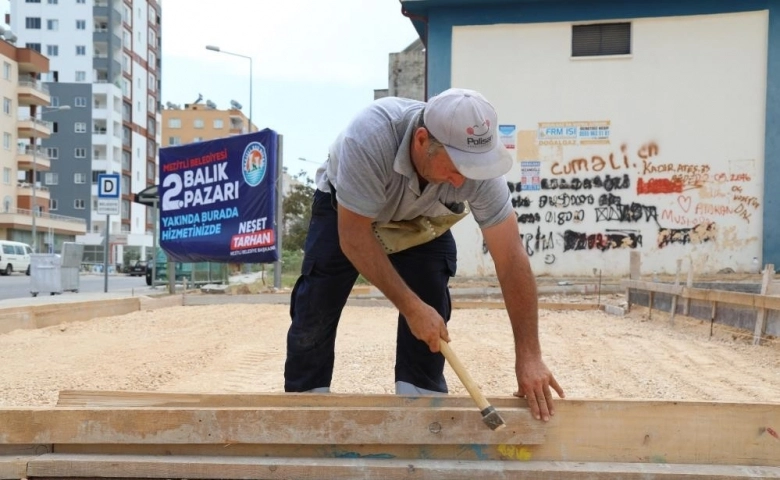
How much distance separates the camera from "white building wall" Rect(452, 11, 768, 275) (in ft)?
48.1

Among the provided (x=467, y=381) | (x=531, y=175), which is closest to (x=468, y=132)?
(x=467, y=381)

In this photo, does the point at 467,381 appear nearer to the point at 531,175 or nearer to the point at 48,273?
the point at 48,273

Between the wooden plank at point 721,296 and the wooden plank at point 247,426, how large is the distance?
5.03 metres

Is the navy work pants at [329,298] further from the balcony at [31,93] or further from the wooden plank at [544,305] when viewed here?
the balcony at [31,93]

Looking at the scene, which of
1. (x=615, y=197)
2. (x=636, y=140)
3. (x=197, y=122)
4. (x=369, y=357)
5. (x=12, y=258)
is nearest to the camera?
(x=369, y=357)

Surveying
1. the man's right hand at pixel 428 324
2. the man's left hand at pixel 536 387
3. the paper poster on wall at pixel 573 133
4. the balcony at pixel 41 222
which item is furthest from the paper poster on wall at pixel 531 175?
the balcony at pixel 41 222

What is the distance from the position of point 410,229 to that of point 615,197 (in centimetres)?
1292

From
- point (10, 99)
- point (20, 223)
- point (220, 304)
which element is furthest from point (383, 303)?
point (10, 99)

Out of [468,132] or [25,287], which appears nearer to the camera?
[468,132]

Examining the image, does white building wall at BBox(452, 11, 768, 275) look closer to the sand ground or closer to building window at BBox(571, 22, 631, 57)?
building window at BBox(571, 22, 631, 57)

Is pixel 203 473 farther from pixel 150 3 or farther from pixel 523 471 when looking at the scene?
pixel 150 3

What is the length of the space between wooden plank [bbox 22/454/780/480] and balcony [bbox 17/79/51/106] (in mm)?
55457

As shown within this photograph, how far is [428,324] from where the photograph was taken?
2629mm

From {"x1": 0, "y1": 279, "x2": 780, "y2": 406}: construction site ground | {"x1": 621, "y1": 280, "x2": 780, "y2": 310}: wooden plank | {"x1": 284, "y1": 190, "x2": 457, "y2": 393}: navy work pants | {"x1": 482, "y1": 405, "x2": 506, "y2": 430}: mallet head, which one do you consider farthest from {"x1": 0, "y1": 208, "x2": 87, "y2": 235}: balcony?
{"x1": 482, "y1": 405, "x2": 506, "y2": 430}: mallet head
